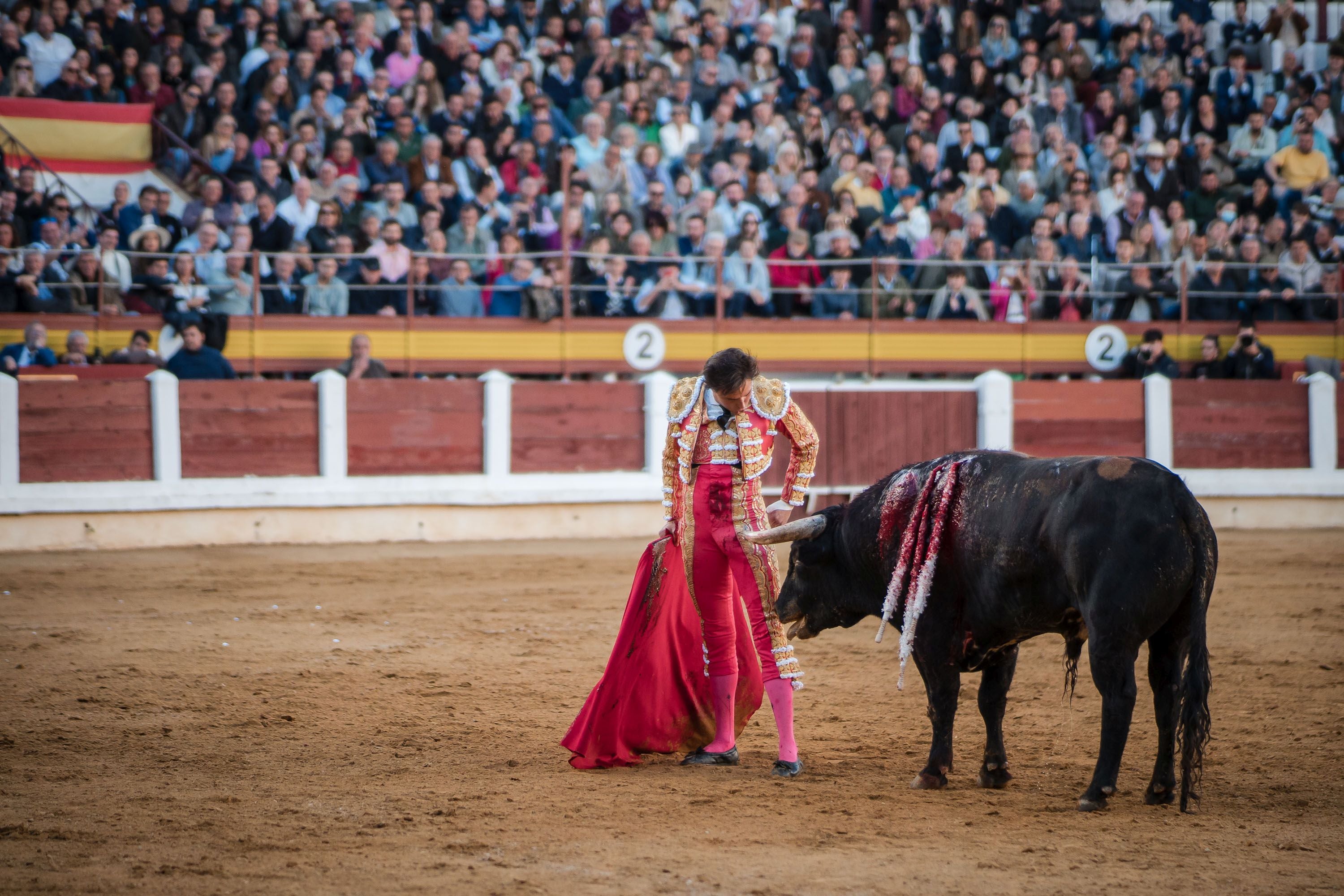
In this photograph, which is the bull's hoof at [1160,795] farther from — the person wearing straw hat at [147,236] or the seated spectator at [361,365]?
the person wearing straw hat at [147,236]

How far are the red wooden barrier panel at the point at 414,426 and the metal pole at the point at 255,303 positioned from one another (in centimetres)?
82

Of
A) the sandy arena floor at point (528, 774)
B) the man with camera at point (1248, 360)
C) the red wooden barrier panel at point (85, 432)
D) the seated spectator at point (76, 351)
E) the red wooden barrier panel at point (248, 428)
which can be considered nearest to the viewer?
the sandy arena floor at point (528, 774)

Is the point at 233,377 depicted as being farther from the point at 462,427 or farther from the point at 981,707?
the point at 981,707

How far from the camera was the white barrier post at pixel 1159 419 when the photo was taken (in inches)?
448

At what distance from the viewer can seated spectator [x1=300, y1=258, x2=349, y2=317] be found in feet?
33.7

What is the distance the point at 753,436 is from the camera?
4.17m

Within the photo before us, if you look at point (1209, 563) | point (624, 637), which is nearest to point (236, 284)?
point (624, 637)

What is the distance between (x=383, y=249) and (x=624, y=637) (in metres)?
6.72

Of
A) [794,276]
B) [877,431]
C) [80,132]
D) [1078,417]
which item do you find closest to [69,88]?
[80,132]

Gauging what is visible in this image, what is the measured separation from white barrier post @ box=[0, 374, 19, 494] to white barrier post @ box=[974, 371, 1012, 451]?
23.9 ft

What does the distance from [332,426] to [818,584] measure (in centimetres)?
633

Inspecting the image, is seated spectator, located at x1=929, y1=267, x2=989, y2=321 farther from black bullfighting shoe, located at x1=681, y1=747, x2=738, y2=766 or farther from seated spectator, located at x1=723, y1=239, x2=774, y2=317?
black bullfighting shoe, located at x1=681, y1=747, x2=738, y2=766

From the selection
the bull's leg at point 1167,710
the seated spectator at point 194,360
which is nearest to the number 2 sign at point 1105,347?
the seated spectator at point 194,360

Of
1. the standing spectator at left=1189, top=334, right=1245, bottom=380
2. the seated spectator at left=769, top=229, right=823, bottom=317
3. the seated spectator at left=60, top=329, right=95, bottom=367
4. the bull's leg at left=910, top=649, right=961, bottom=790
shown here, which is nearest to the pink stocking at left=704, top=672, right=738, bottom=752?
the bull's leg at left=910, top=649, right=961, bottom=790
